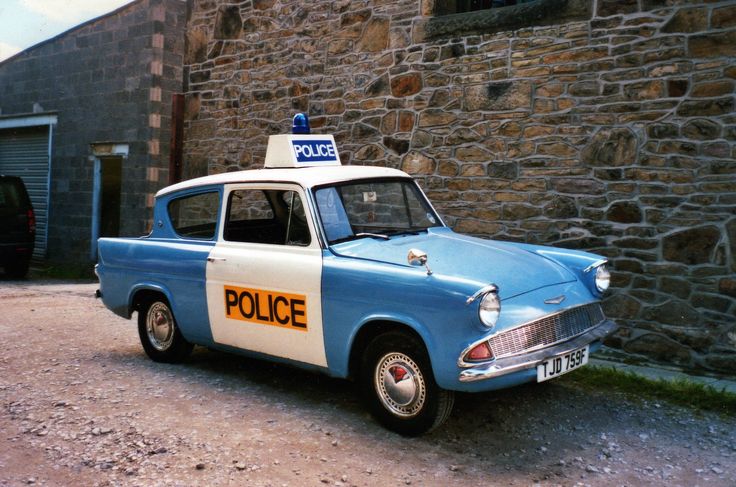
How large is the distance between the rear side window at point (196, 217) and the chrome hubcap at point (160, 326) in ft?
2.17

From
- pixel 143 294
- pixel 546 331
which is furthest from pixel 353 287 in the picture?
pixel 143 294

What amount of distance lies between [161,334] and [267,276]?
1542 mm

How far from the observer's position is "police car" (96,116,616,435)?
3.86m

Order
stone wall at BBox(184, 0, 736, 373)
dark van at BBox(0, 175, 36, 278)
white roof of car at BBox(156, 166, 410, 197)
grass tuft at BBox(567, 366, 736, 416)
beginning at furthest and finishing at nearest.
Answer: dark van at BBox(0, 175, 36, 278) → stone wall at BBox(184, 0, 736, 373) → grass tuft at BBox(567, 366, 736, 416) → white roof of car at BBox(156, 166, 410, 197)

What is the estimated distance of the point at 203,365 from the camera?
18.9 ft

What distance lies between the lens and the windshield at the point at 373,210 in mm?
4680

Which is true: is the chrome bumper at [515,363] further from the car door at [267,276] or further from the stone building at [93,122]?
the stone building at [93,122]

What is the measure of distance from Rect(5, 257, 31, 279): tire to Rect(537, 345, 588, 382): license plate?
10.3 metres

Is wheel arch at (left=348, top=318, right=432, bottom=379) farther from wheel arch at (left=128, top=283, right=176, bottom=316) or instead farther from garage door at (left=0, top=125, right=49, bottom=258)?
garage door at (left=0, top=125, right=49, bottom=258)

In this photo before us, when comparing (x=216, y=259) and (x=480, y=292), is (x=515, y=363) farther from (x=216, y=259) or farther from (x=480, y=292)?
(x=216, y=259)

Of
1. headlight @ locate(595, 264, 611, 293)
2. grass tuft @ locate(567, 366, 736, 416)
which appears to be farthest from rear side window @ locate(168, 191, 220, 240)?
grass tuft @ locate(567, 366, 736, 416)

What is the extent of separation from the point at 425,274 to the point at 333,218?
0.99m

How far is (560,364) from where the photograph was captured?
402 cm

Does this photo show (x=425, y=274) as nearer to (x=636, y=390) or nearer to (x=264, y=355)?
(x=264, y=355)
